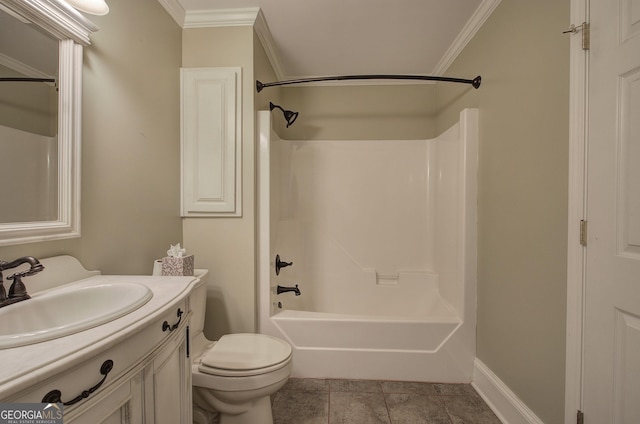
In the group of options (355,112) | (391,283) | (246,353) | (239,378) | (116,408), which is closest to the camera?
(116,408)

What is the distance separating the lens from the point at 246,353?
128 cm

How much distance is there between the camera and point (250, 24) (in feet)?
5.52

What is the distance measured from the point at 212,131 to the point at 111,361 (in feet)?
4.58

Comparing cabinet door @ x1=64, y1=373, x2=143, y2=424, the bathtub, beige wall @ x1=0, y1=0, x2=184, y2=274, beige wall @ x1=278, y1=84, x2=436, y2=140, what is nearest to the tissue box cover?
beige wall @ x1=0, y1=0, x2=184, y2=274

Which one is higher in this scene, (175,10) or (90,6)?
(175,10)

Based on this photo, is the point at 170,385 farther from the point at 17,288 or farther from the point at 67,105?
the point at 67,105

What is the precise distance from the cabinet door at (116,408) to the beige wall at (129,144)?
616 millimetres

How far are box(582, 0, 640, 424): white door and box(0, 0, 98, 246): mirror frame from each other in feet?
6.42

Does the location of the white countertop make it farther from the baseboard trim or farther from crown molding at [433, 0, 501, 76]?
crown molding at [433, 0, 501, 76]

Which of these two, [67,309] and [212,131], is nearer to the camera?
[67,309]

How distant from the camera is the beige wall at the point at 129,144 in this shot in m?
1.09

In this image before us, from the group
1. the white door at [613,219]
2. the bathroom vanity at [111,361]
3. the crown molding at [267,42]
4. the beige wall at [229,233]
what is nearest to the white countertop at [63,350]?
the bathroom vanity at [111,361]

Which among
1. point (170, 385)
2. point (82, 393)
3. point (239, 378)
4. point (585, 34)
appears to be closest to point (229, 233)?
point (239, 378)

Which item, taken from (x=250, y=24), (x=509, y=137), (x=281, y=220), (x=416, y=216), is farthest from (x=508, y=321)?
(x=250, y=24)
